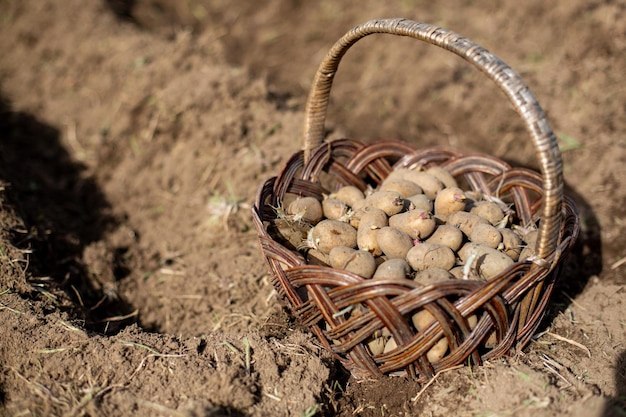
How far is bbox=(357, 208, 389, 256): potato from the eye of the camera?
7.45 ft

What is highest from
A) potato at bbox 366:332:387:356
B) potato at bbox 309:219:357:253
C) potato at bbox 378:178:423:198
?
potato at bbox 378:178:423:198

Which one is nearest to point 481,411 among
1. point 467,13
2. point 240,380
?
point 240,380

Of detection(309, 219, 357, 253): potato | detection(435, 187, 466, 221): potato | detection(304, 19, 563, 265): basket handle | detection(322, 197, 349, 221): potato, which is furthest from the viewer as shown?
detection(322, 197, 349, 221): potato

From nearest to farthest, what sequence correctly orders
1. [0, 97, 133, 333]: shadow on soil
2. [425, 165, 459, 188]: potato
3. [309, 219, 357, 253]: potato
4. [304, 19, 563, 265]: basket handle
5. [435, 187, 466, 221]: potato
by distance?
[304, 19, 563, 265]: basket handle < [309, 219, 357, 253]: potato < [435, 187, 466, 221]: potato < [425, 165, 459, 188]: potato < [0, 97, 133, 333]: shadow on soil

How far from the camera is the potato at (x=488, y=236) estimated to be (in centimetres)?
223

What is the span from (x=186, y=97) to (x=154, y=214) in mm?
863

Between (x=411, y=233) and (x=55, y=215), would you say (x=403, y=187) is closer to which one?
A: (x=411, y=233)

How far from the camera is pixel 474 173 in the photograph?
275cm

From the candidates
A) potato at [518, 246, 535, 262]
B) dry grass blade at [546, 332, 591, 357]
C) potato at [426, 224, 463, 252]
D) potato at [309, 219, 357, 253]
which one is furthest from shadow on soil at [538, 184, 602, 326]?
potato at [309, 219, 357, 253]

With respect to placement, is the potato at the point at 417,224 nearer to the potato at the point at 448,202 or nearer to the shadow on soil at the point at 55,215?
the potato at the point at 448,202

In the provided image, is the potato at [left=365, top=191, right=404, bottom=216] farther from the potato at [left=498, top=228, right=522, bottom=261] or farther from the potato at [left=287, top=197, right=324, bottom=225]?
the potato at [left=498, top=228, right=522, bottom=261]

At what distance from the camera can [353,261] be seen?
7.07ft

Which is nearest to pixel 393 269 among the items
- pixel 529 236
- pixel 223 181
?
pixel 529 236

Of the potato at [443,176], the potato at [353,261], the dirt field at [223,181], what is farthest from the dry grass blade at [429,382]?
the potato at [443,176]
